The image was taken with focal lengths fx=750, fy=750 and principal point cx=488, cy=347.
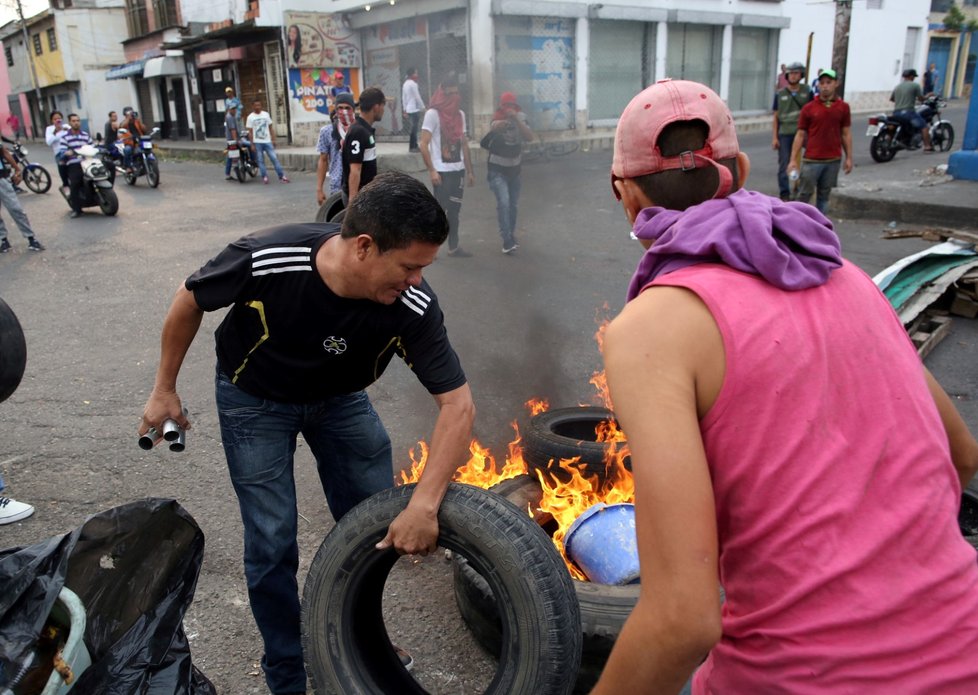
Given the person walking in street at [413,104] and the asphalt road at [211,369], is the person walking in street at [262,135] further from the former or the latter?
the asphalt road at [211,369]

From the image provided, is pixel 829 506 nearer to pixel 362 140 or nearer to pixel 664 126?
pixel 664 126

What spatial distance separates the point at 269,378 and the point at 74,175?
43.6 ft

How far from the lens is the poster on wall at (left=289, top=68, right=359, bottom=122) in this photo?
24.8 meters

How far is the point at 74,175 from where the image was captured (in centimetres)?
1359

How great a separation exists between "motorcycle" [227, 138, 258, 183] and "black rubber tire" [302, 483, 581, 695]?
1763 centimetres

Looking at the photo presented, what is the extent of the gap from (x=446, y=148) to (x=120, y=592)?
7.70 metres

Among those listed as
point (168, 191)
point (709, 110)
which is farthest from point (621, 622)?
point (168, 191)

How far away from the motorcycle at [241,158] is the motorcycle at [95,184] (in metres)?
4.59

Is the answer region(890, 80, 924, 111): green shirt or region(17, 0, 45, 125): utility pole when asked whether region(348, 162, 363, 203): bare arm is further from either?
region(17, 0, 45, 125): utility pole

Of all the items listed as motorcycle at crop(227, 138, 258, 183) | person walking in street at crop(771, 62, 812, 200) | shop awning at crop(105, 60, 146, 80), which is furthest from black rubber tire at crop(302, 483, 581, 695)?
shop awning at crop(105, 60, 146, 80)

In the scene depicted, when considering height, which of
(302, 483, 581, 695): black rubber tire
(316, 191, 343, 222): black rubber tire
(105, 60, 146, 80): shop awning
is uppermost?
(105, 60, 146, 80): shop awning

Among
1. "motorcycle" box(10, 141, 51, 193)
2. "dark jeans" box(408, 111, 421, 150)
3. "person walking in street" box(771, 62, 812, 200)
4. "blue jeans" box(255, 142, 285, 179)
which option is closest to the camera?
"person walking in street" box(771, 62, 812, 200)

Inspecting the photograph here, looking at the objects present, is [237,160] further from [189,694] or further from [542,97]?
[189,694]

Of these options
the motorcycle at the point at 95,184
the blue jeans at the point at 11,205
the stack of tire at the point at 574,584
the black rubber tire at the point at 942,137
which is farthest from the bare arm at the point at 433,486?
the black rubber tire at the point at 942,137
